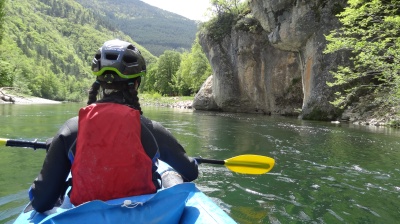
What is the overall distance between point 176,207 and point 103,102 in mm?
791

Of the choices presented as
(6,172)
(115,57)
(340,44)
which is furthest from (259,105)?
(115,57)

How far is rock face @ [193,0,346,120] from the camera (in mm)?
19359

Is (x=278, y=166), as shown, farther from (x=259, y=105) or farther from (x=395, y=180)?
(x=259, y=105)

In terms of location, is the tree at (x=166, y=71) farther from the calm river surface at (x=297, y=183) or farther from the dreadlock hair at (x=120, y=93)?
the dreadlock hair at (x=120, y=93)

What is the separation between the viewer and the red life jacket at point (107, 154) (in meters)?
1.91

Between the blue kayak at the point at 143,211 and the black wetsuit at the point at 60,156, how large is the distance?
0.40 feet

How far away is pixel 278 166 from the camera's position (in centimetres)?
629

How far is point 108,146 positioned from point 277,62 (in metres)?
25.8

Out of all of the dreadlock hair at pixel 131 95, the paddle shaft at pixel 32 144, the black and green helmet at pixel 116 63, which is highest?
the black and green helmet at pixel 116 63

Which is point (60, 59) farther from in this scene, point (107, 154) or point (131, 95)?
point (107, 154)

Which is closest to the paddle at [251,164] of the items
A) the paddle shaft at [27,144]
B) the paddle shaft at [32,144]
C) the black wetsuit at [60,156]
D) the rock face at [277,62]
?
the paddle shaft at [32,144]

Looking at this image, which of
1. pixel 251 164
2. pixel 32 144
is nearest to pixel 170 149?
pixel 251 164

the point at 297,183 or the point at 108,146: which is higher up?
the point at 108,146

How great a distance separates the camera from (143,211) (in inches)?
73.0
